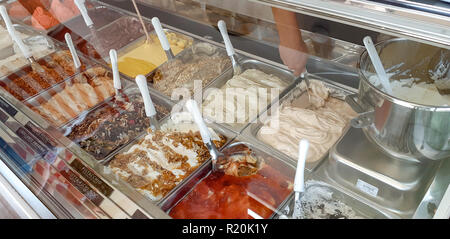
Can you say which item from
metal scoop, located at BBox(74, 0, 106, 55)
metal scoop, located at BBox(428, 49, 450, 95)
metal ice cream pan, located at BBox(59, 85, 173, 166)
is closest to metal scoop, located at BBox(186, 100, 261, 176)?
metal ice cream pan, located at BBox(59, 85, 173, 166)

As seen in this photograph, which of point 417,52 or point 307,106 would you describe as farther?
point 307,106

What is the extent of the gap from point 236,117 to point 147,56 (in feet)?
2.98

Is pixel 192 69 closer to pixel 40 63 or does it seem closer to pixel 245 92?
pixel 245 92

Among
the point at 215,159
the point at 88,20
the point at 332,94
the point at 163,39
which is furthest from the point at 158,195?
the point at 88,20

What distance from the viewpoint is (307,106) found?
152cm

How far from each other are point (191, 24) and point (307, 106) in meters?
0.99

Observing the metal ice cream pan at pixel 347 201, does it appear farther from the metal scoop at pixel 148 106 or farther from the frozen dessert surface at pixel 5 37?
the frozen dessert surface at pixel 5 37

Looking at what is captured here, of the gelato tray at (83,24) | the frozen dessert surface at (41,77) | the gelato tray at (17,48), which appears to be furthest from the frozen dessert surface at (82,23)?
the frozen dessert surface at (41,77)

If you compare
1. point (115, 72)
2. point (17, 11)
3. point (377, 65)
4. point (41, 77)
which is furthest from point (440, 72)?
point (17, 11)

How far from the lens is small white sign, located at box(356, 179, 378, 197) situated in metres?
1.14

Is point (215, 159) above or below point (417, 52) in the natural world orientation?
below

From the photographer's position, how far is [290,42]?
1576 millimetres

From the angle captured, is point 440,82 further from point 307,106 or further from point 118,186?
point 118,186

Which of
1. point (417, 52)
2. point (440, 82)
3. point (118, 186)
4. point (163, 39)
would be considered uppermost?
point (417, 52)
